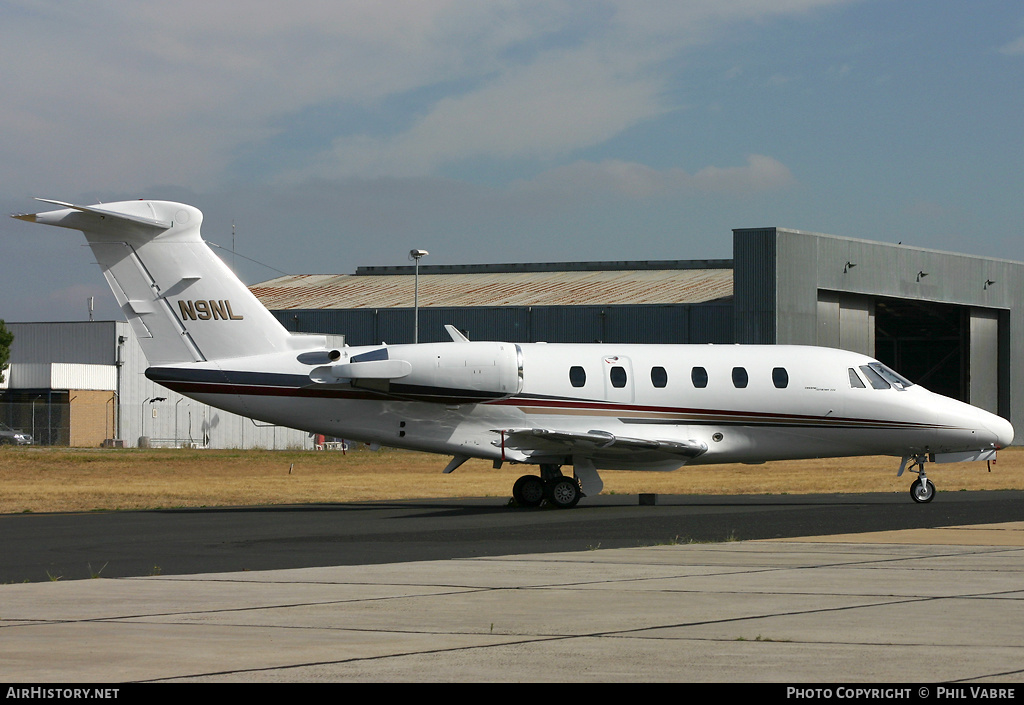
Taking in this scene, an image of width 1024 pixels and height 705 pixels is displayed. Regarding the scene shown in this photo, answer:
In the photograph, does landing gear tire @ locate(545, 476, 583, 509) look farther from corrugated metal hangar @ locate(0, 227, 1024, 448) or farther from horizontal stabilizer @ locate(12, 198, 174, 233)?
corrugated metal hangar @ locate(0, 227, 1024, 448)

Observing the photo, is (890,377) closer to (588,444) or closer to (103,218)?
(588,444)

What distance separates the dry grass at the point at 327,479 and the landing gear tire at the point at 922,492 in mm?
6606

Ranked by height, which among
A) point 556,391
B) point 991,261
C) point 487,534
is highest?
point 991,261

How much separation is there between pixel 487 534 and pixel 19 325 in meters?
62.5

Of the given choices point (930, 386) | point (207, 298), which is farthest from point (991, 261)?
point (207, 298)

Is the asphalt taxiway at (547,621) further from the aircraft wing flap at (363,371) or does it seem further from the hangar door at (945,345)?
the hangar door at (945,345)

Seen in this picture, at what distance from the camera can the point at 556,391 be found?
26.5 meters

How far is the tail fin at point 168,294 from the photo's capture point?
25641 mm

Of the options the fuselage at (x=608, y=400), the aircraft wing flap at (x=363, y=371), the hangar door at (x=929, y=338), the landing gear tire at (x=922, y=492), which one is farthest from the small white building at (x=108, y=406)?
the landing gear tire at (x=922, y=492)

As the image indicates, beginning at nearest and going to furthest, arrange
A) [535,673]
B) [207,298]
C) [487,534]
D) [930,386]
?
[535,673]
[487,534]
[207,298]
[930,386]

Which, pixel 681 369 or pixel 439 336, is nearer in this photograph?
pixel 681 369

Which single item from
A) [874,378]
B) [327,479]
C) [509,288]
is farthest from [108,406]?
[874,378]

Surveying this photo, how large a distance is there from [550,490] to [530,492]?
0.40m
